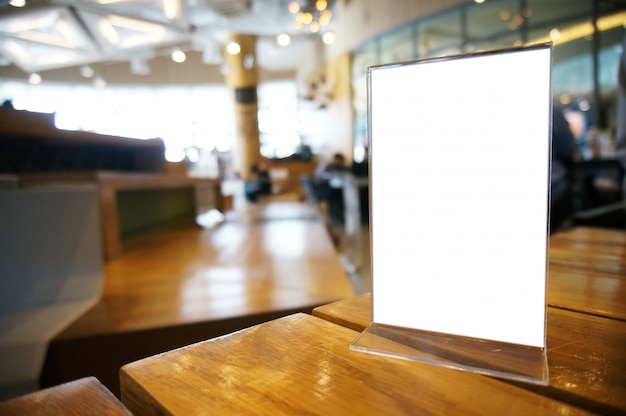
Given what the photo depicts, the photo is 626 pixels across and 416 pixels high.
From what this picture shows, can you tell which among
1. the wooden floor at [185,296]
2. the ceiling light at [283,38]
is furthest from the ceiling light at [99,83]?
the wooden floor at [185,296]

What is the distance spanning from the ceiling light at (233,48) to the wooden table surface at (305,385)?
999 cm

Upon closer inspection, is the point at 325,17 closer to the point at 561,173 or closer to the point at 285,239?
the point at 285,239

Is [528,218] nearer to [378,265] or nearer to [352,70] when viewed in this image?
[378,265]

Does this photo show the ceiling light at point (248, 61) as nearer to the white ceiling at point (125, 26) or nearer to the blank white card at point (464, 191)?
the white ceiling at point (125, 26)

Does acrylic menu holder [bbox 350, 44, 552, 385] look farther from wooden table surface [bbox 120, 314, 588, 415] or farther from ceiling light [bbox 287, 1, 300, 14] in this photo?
ceiling light [bbox 287, 1, 300, 14]

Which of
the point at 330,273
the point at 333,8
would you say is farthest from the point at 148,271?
the point at 333,8

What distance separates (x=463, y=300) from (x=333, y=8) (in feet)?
32.7

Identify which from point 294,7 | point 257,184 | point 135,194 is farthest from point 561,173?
Result: point 294,7

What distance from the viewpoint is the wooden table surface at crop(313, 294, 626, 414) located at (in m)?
0.26

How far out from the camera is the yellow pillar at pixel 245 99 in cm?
960

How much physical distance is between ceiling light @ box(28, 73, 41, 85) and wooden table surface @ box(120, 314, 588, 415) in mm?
15142

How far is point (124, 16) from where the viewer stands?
678cm

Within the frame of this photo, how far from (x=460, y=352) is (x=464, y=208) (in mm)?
126

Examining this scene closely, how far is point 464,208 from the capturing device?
328mm
